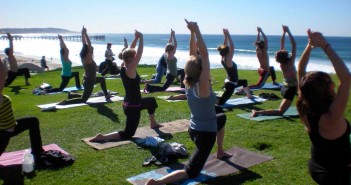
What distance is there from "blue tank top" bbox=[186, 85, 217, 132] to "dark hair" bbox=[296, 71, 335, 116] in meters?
1.44

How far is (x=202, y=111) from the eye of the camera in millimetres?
4277

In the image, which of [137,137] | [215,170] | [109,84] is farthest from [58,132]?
[109,84]

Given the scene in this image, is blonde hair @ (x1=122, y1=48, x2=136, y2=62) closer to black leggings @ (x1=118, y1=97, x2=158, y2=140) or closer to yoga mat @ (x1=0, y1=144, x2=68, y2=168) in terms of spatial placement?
black leggings @ (x1=118, y1=97, x2=158, y2=140)

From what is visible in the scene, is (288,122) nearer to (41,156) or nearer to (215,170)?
(215,170)

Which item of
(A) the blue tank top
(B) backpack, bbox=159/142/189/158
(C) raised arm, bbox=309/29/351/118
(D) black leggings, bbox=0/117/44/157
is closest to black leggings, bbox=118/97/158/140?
(B) backpack, bbox=159/142/189/158

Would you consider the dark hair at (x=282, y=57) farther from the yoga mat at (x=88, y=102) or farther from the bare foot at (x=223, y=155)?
the yoga mat at (x=88, y=102)

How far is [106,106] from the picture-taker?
32.1ft

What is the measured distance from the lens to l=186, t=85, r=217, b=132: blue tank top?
13.9 feet

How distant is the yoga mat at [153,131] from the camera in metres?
6.20

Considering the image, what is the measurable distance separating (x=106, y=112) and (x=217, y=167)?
4.79 meters

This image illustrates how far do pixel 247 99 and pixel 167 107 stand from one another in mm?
2498

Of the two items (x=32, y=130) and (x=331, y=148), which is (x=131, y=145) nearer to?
(x=32, y=130)

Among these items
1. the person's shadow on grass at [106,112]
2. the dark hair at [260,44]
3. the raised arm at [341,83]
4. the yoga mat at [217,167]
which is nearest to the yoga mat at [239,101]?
the dark hair at [260,44]

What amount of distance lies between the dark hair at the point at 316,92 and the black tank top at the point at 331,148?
90mm
